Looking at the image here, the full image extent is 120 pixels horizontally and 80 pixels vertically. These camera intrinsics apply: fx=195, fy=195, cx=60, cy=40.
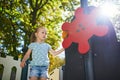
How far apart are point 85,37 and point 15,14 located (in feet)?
27.8

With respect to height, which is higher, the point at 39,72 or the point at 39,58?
the point at 39,58

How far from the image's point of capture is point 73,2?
1517 cm

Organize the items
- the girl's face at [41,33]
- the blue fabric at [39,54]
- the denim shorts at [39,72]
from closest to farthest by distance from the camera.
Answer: the denim shorts at [39,72] < the blue fabric at [39,54] < the girl's face at [41,33]

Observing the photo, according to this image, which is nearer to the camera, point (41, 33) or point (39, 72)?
point (39, 72)

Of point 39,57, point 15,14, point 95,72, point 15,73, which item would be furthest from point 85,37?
point 15,14

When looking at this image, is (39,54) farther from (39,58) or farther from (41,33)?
(41,33)

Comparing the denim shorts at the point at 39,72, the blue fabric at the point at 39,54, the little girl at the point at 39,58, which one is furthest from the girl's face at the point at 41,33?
the denim shorts at the point at 39,72

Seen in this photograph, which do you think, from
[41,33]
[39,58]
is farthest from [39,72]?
[41,33]

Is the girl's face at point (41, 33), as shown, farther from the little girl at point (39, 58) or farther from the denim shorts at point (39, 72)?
the denim shorts at point (39, 72)

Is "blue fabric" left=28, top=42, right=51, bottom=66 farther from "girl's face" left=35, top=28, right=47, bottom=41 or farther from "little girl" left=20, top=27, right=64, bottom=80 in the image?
"girl's face" left=35, top=28, right=47, bottom=41

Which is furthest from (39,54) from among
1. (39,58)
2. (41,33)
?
(41,33)

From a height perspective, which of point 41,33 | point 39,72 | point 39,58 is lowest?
point 39,72

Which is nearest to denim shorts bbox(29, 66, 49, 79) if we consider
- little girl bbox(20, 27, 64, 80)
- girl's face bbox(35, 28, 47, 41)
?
little girl bbox(20, 27, 64, 80)

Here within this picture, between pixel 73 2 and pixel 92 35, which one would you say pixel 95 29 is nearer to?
pixel 92 35
